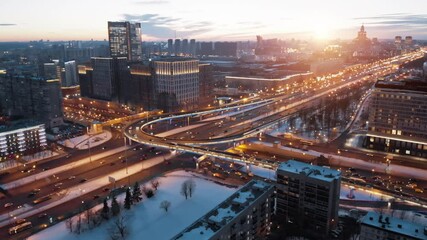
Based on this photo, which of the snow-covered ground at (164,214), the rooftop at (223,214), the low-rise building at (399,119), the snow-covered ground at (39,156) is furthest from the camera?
the snow-covered ground at (39,156)

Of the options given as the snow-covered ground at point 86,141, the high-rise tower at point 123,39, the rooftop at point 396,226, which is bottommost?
the snow-covered ground at point 86,141

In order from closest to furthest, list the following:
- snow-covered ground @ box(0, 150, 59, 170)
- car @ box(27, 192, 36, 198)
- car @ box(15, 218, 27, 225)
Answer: car @ box(15, 218, 27, 225), car @ box(27, 192, 36, 198), snow-covered ground @ box(0, 150, 59, 170)

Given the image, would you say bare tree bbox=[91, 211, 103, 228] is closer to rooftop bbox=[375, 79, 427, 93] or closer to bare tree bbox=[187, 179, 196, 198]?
bare tree bbox=[187, 179, 196, 198]

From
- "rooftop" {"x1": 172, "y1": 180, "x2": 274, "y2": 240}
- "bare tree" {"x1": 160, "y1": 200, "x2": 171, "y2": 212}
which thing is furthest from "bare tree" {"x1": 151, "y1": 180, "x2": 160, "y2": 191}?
"rooftop" {"x1": 172, "y1": 180, "x2": 274, "y2": 240}

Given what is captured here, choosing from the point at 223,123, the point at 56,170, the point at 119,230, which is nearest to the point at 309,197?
the point at 119,230

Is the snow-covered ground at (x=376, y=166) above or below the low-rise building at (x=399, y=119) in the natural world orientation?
below

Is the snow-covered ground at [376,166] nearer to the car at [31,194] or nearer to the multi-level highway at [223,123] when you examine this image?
the multi-level highway at [223,123]

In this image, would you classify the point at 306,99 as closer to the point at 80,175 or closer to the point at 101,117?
the point at 101,117

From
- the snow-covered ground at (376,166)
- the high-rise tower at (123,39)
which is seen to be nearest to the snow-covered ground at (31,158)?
the snow-covered ground at (376,166)
